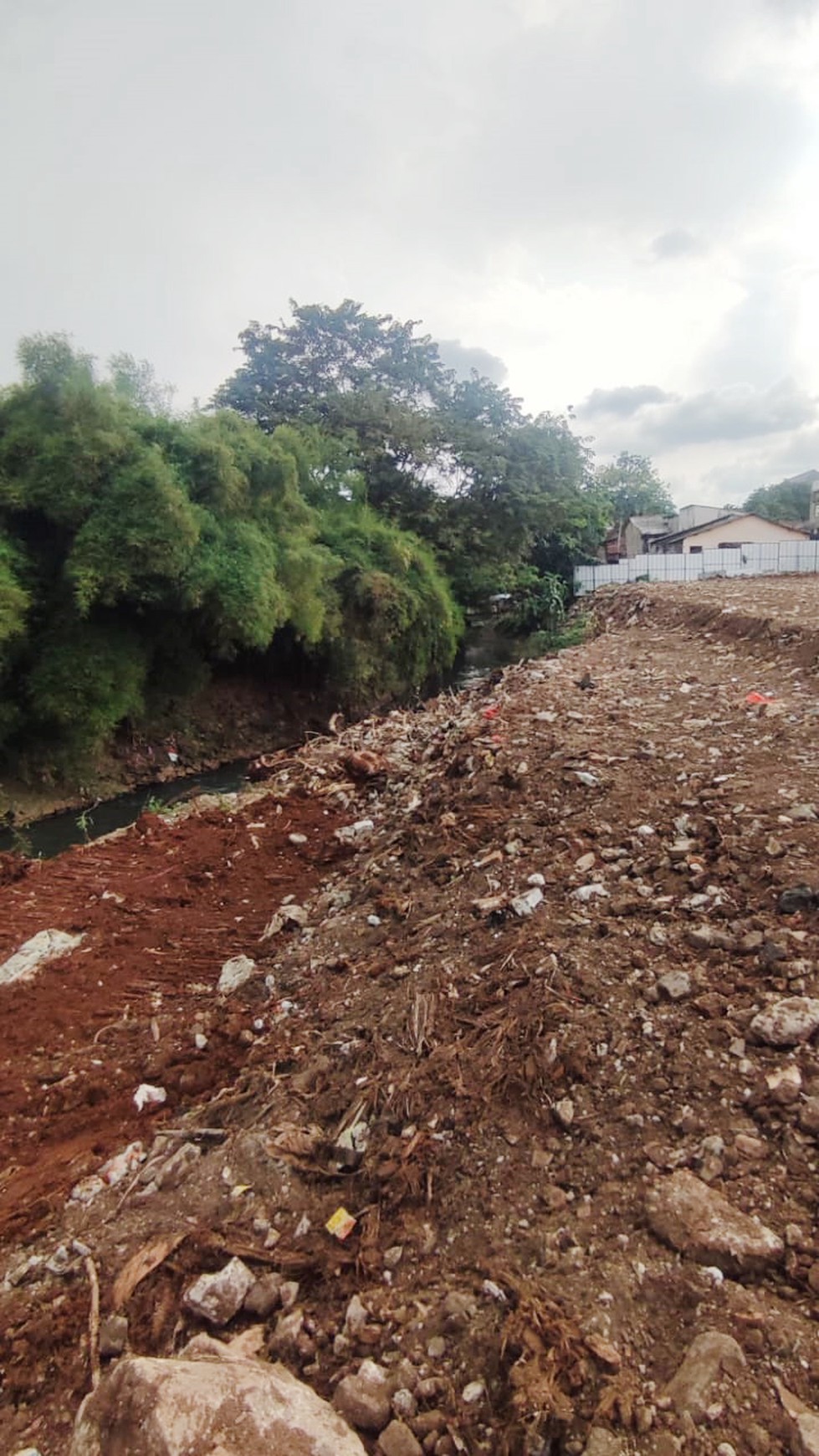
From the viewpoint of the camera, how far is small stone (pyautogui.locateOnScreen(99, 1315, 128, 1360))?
135 cm

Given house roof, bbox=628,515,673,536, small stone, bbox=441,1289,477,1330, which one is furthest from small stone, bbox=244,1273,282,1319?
house roof, bbox=628,515,673,536

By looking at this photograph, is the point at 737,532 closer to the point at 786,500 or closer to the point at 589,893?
the point at 786,500

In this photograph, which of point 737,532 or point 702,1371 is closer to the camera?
point 702,1371

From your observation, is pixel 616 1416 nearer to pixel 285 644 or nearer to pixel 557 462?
pixel 285 644

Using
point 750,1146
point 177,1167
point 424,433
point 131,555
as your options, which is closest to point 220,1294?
point 177,1167

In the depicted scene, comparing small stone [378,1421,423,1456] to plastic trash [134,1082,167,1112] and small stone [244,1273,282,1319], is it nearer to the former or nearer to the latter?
small stone [244,1273,282,1319]

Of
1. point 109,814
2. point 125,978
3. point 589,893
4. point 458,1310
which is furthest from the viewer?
point 109,814

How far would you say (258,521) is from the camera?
33.3 ft

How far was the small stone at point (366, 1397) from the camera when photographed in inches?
44.3

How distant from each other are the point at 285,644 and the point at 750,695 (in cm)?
879

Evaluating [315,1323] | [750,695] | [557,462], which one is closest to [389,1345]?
[315,1323]

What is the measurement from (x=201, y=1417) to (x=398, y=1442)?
310 millimetres

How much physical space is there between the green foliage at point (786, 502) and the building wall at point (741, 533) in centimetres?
1299

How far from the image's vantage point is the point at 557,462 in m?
17.3
